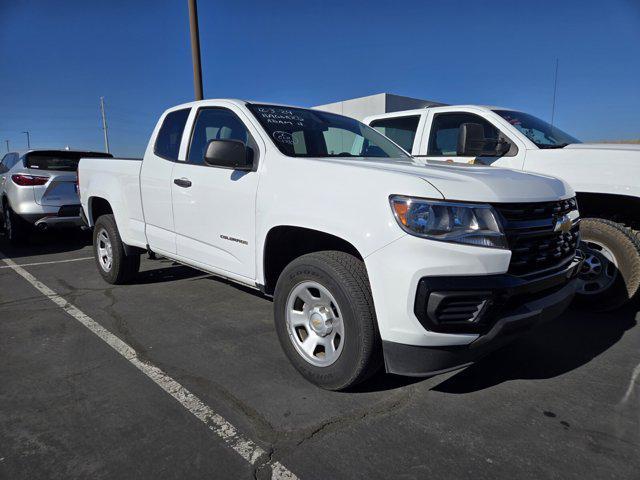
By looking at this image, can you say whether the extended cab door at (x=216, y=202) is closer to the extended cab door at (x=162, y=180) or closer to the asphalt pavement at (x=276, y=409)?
the extended cab door at (x=162, y=180)

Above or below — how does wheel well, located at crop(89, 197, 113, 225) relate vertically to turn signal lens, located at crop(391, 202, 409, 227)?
below

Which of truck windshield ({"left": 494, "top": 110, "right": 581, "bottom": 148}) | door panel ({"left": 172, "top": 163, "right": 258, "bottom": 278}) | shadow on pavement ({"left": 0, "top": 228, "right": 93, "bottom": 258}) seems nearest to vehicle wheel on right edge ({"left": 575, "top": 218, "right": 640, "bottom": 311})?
truck windshield ({"left": 494, "top": 110, "right": 581, "bottom": 148})

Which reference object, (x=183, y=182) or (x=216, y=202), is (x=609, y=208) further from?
(x=183, y=182)

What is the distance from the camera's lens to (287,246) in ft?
10.1

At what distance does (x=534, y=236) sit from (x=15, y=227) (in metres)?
7.97

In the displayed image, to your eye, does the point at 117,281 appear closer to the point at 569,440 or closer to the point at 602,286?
the point at 569,440

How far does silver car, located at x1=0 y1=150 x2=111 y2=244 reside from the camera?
689 centimetres

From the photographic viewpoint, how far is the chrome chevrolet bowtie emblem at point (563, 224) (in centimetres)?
262

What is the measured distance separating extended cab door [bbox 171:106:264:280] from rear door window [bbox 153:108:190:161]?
0.70ft

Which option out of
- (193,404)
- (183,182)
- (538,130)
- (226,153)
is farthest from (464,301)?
(538,130)

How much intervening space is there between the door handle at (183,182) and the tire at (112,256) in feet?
4.84

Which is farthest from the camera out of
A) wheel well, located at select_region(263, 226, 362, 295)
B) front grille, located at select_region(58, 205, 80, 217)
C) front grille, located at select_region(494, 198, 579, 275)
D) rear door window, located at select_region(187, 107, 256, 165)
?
front grille, located at select_region(58, 205, 80, 217)

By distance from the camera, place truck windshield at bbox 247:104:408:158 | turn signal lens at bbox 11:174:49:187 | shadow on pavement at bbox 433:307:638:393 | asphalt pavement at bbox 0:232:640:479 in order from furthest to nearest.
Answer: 1. turn signal lens at bbox 11:174:49:187
2. truck windshield at bbox 247:104:408:158
3. shadow on pavement at bbox 433:307:638:393
4. asphalt pavement at bbox 0:232:640:479

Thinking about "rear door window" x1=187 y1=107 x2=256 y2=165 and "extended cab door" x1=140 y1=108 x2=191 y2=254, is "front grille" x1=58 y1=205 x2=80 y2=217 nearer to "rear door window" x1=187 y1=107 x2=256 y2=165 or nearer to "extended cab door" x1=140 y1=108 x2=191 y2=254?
"extended cab door" x1=140 y1=108 x2=191 y2=254
